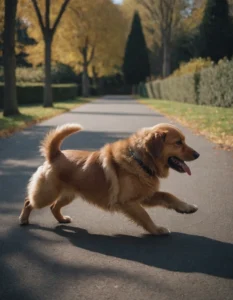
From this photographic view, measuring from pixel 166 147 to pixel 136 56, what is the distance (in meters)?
63.3

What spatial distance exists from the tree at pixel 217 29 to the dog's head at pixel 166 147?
33.1 m

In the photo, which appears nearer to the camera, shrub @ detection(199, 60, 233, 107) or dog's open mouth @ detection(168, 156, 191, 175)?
dog's open mouth @ detection(168, 156, 191, 175)

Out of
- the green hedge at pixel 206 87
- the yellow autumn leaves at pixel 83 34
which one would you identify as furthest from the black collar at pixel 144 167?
the yellow autumn leaves at pixel 83 34

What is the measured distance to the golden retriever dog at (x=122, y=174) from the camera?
3896 millimetres

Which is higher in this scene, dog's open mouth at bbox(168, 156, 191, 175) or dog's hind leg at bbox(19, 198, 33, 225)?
dog's open mouth at bbox(168, 156, 191, 175)

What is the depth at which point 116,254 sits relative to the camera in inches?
135

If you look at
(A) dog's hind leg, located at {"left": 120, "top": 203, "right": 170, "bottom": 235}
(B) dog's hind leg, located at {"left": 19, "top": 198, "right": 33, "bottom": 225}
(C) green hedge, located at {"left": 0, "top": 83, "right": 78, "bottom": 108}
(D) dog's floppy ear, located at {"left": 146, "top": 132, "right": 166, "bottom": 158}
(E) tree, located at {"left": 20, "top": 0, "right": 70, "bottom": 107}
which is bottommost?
(C) green hedge, located at {"left": 0, "top": 83, "right": 78, "bottom": 108}

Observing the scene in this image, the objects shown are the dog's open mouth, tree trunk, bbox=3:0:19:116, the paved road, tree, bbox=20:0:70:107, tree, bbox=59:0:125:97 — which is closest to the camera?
the paved road

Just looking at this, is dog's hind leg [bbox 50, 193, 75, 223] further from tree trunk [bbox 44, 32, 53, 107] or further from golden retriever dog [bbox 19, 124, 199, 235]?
tree trunk [bbox 44, 32, 53, 107]

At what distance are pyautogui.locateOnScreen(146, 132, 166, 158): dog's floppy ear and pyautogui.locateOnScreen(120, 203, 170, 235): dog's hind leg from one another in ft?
1.74

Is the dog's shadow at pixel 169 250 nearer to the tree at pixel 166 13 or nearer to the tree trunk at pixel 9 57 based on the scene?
the tree trunk at pixel 9 57

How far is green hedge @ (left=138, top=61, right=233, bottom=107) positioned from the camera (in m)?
18.9

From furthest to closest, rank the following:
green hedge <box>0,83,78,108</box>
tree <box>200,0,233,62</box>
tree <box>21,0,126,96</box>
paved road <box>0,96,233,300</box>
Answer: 1. tree <box>21,0,126,96</box>
2. tree <box>200,0,233,62</box>
3. green hedge <box>0,83,78,108</box>
4. paved road <box>0,96,233,300</box>

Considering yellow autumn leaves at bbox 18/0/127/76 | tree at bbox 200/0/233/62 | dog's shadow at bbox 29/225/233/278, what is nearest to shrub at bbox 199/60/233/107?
yellow autumn leaves at bbox 18/0/127/76
